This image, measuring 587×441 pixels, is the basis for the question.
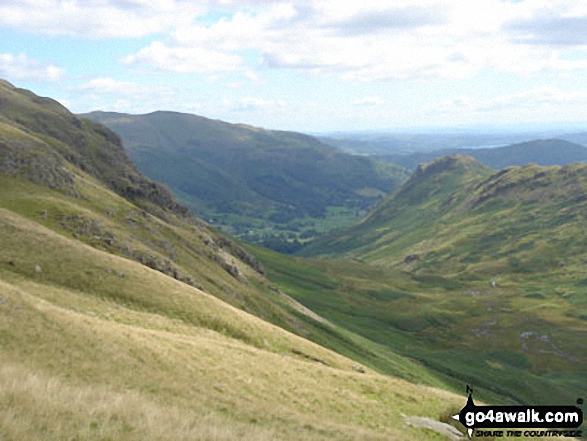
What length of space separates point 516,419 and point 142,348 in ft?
83.2

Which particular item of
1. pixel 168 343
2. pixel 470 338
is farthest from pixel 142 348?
pixel 470 338

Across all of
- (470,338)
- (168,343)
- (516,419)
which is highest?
(168,343)

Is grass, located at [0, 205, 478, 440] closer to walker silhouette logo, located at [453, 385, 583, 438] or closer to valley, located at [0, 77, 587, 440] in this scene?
valley, located at [0, 77, 587, 440]

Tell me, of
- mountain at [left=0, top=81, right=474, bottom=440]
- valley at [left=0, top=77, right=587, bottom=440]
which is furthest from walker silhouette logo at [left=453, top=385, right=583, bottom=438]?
mountain at [left=0, top=81, right=474, bottom=440]

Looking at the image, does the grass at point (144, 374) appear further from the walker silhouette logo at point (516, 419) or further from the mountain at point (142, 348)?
the walker silhouette logo at point (516, 419)

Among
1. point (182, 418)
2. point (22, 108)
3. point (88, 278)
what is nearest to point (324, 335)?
point (88, 278)

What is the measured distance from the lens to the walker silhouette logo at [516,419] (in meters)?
27.1

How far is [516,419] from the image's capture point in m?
31.5

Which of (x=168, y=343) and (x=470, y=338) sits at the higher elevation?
(x=168, y=343)

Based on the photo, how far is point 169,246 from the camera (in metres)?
97.1

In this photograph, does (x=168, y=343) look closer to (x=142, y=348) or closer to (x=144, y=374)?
(x=142, y=348)

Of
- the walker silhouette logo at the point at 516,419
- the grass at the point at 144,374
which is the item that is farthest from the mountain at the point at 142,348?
the walker silhouette logo at the point at 516,419

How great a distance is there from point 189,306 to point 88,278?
12076 millimetres

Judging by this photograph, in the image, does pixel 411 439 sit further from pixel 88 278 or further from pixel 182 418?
pixel 88 278
